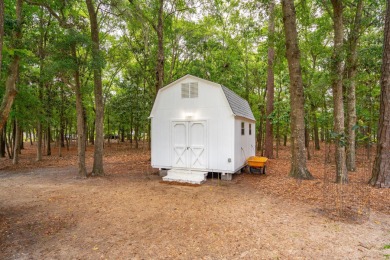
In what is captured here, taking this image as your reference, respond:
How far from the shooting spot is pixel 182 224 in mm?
4758

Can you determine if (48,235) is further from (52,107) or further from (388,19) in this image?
(52,107)

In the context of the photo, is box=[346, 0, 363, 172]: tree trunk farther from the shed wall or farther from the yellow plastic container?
the shed wall

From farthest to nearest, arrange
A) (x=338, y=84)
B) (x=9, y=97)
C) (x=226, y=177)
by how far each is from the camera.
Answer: (x=226, y=177), (x=338, y=84), (x=9, y=97)

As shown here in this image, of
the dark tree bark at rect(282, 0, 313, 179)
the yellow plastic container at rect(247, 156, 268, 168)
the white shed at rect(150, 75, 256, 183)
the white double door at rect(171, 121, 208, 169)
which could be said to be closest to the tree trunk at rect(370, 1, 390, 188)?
the dark tree bark at rect(282, 0, 313, 179)

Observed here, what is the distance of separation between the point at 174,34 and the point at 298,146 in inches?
459

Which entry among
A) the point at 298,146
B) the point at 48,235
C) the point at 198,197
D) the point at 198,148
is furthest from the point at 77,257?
the point at 298,146

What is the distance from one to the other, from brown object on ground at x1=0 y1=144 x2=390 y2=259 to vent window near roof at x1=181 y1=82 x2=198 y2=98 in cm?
394

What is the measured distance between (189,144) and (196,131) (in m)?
0.64

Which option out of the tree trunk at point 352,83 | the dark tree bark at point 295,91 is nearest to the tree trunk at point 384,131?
the tree trunk at point 352,83

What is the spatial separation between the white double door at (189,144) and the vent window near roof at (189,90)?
117 centimetres

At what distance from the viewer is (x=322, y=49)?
14.0m

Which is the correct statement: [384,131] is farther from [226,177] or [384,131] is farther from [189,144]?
[189,144]

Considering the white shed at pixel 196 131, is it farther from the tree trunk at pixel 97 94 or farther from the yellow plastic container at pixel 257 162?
the tree trunk at pixel 97 94

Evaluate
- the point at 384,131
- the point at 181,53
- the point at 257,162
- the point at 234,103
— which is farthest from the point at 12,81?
the point at 181,53
